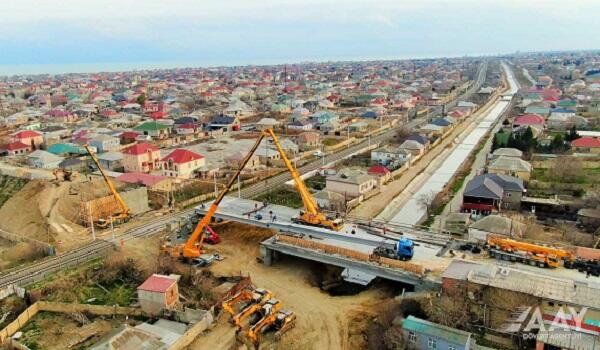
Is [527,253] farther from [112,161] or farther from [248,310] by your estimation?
[112,161]

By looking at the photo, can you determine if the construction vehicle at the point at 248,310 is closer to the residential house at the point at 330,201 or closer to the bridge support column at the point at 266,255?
the bridge support column at the point at 266,255

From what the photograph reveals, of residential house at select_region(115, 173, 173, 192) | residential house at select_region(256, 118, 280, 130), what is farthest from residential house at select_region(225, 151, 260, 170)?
residential house at select_region(256, 118, 280, 130)

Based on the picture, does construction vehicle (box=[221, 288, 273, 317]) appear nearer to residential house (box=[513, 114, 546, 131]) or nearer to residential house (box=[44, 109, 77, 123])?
residential house (box=[513, 114, 546, 131])

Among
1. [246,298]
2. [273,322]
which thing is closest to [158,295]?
[246,298]

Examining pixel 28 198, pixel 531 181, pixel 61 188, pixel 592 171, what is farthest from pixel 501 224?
pixel 28 198

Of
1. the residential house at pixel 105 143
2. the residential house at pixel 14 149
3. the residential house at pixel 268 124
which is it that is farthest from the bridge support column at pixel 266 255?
the residential house at pixel 268 124

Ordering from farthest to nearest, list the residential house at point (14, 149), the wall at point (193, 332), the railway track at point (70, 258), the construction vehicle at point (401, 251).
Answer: the residential house at point (14, 149) → the railway track at point (70, 258) → the construction vehicle at point (401, 251) → the wall at point (193, 332)
